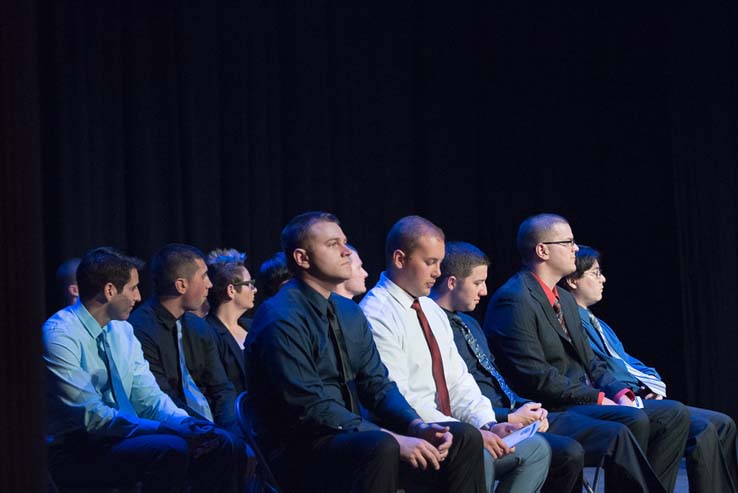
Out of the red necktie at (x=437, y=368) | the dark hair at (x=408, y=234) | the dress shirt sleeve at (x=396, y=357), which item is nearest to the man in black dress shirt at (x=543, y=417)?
the red necktie at (x=437, y=368)

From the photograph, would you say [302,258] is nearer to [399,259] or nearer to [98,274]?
[399,259]

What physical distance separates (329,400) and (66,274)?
2.16 meters

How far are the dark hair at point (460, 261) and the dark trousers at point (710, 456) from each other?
1222 millimetres

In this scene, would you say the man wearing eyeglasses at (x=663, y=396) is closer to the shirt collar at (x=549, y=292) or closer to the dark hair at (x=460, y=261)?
the shirt collar at (x=549, y=292)

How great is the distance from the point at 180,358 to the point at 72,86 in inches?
67.9

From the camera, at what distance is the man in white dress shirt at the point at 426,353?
3615 millimetres

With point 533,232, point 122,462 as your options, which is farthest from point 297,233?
point 533,232

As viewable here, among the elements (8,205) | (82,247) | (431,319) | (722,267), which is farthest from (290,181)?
(8,205)

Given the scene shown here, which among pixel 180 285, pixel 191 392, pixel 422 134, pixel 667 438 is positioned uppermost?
pixel 422 134

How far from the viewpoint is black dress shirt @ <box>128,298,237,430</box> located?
4074 millimetres

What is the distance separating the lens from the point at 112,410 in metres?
3.49

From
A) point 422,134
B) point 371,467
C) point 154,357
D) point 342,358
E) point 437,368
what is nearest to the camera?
point 371,467

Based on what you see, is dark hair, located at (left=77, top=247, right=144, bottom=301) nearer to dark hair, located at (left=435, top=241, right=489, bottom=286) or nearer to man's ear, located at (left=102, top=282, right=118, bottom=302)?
man's ear, located at (left=102, top=282, right=118, bottom=302)

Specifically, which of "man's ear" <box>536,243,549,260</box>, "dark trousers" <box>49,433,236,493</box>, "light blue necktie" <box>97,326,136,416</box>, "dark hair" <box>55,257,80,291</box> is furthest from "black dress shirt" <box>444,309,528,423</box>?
"dark hair" <box>55,257,80,291</box>
